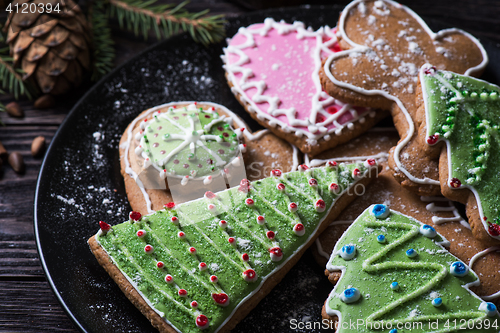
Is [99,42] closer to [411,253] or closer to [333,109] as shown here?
[333,109]

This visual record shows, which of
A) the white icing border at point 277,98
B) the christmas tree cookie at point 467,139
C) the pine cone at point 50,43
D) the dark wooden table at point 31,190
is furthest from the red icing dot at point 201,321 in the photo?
the pine cone at point 50,43

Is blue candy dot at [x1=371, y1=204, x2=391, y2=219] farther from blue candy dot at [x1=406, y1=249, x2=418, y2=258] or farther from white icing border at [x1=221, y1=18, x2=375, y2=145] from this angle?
white icing border at [x1=221, y1=18, x2=375, y2=145]

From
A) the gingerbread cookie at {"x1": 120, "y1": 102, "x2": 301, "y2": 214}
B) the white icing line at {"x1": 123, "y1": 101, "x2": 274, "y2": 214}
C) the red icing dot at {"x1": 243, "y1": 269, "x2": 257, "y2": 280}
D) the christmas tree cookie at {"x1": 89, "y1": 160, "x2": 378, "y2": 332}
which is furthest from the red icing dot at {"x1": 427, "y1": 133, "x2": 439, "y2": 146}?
the red icing dot at {"x1": 243, "y1": 269, "x2": 257, "y2": 280}

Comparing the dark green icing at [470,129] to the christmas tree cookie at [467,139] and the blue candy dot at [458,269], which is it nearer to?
the christmas tree cookie at [467,139]

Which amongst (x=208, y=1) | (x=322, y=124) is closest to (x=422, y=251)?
(x=322, y=124)

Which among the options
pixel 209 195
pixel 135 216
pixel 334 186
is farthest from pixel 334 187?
pixel 135 216
